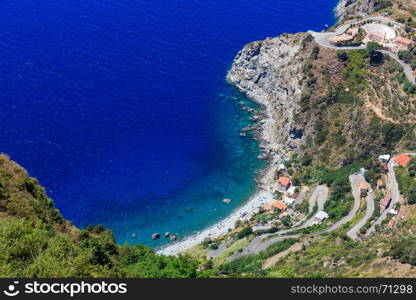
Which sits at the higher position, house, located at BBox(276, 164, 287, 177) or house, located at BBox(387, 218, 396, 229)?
house, located at BBox(276, 164, 287, 177)

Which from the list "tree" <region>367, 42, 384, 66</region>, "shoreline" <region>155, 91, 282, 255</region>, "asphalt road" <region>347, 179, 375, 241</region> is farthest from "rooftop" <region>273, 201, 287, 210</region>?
"tree" <region>367, 42, 384, 66</region>

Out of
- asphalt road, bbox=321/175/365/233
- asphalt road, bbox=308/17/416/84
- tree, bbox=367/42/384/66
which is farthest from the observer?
tree, bbox=367/42/384/66

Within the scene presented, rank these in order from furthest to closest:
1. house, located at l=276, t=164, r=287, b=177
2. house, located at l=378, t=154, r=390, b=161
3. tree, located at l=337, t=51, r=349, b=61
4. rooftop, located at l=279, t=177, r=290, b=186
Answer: tree, located at l=337, t=51, r=349, b=61, house, located at l=276, t=164, r=287, b=177, rooftop, located at l=279, t=177, r=290, b=186, house, located at l=378, t=154, r=390, b=161

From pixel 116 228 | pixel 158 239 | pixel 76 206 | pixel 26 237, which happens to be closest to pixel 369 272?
pixel 26 237

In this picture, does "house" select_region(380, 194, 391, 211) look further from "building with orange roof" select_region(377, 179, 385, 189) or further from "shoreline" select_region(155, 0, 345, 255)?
"shoreline" select_region(155, 0, 345, 255)

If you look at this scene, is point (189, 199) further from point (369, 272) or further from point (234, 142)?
point (369, 272)

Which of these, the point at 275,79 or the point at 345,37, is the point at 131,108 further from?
the point at 345,37
